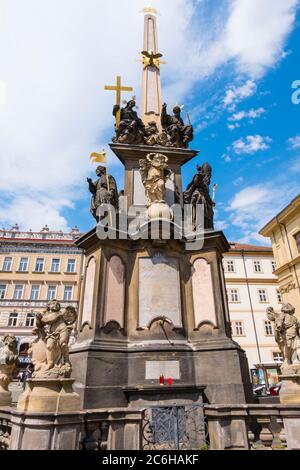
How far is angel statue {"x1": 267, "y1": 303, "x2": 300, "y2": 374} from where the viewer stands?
598 centimetres

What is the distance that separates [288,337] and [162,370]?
2.82 metres

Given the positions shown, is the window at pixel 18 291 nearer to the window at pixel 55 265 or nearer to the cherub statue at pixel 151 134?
the window at pixel 55 265

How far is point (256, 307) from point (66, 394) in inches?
1512

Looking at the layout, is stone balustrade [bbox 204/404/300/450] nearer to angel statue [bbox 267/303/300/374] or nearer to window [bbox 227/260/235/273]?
angel statue [bbox 267/303/300/374]

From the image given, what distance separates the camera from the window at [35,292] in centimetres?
3862

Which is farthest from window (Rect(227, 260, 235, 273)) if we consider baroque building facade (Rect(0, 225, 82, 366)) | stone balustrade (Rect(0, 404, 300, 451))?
stone balustrade (Rect(0, 404, 300, 451))

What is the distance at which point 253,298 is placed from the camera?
4022 cm

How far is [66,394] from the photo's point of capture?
15.4 feet

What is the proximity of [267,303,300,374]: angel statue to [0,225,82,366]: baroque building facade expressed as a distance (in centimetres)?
3321

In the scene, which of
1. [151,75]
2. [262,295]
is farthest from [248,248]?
[151,75]

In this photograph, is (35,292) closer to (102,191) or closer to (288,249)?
(288,249)

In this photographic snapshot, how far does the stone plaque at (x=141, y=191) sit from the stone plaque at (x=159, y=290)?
218cm

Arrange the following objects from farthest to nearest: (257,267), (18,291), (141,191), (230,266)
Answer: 1. (257,267)
2. (230,266)
3. (18,291)
4. (141,191)
